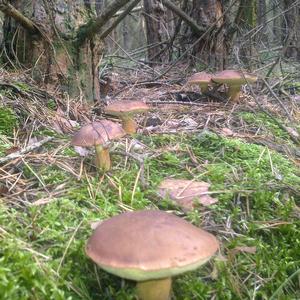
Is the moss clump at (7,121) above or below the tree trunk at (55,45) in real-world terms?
below

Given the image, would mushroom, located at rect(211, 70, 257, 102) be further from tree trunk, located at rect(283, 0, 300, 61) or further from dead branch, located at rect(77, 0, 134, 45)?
dead branch, located at rect(77, 0, 134, 45)

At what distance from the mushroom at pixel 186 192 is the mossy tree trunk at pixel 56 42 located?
163cm

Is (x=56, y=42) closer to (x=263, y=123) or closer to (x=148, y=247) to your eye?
(x=263, y=123)

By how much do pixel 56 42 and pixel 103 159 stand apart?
154cm

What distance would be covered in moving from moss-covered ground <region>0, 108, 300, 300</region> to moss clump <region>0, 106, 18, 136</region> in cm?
2

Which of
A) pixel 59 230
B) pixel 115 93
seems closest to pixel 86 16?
pixel 115 93

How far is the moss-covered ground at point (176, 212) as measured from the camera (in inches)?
61.4

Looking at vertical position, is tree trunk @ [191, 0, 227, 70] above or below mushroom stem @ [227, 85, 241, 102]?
above

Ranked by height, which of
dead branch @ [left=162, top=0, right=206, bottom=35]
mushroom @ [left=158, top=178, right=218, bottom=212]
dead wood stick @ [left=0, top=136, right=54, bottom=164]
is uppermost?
dead branch @ [left=162, top=0, right=206, bottom=35]

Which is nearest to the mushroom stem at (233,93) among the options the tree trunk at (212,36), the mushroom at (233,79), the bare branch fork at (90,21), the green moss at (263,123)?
the mushroom at (233,79)

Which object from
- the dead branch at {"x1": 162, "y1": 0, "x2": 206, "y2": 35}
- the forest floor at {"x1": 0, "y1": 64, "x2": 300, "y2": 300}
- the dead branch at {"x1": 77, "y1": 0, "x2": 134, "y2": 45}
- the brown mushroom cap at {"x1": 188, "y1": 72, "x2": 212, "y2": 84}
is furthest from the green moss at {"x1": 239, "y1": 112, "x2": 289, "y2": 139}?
the dead branch at {"x1": 162, "y1": 0, "x2": 206, "y2": 35}

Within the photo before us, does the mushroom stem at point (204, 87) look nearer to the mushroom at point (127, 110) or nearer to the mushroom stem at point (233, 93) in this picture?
the mushroom stem at point (233, 93)

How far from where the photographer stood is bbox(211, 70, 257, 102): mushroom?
383cm

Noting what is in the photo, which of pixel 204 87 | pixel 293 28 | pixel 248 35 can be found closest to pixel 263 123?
pixel 204 87
